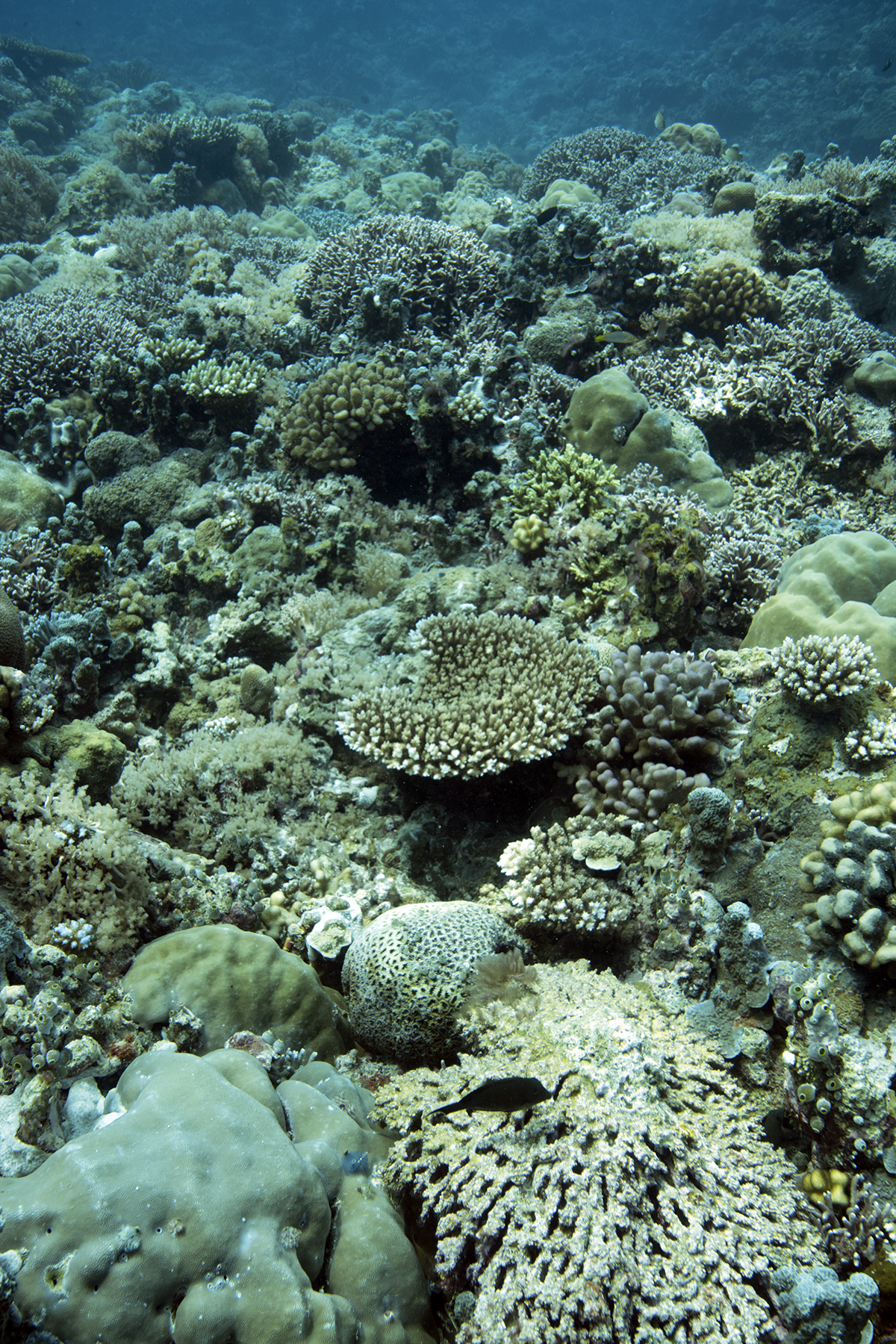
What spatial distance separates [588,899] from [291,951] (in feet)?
5.95

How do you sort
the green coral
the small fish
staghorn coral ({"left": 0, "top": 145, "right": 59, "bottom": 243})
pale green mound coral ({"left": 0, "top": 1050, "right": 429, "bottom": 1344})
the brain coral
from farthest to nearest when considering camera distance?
staghorn coral ({"left": 0, "top": 145, "right": 59, "bottom": 243}) < the small fish < the green coral < the brain coral < pale green mound coral ({"left": 0, "top": 1050, "right": 429, "bottom": 1344})

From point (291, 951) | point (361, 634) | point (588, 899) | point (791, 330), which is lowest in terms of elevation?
point (291, 951)

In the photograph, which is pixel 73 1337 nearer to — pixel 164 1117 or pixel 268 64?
pixel 164 1117

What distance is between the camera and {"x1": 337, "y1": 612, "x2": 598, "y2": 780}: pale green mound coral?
4164 mm

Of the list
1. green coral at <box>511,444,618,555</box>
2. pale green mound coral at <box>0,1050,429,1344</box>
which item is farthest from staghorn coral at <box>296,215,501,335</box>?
pale green mound coral at <box>0,1050,429,1344</box>

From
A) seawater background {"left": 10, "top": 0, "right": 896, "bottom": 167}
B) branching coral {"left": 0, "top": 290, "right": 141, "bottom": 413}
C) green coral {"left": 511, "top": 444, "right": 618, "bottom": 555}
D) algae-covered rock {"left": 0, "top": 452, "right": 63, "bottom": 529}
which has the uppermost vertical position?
seawater background {"left": 10, "top": 0, "right": 896, "bottom": 167}

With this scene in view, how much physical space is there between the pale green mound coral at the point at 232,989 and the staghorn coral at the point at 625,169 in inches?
580

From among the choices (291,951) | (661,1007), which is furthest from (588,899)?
(291,951)

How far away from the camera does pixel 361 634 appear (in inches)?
217

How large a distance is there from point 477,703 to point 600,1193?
2.64 metres

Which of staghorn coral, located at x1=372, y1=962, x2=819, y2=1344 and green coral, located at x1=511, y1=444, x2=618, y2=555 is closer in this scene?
staghorn coral, located at x1=372, y1=962, x2=819, y2=1344

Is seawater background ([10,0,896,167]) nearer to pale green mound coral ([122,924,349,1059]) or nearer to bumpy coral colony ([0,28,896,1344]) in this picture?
bumpy coral colony ([0,28,896,1344])

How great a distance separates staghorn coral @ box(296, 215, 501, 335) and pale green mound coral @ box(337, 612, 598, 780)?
17.6ft

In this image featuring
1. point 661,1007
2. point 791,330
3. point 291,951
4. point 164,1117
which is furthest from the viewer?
point 791,330
